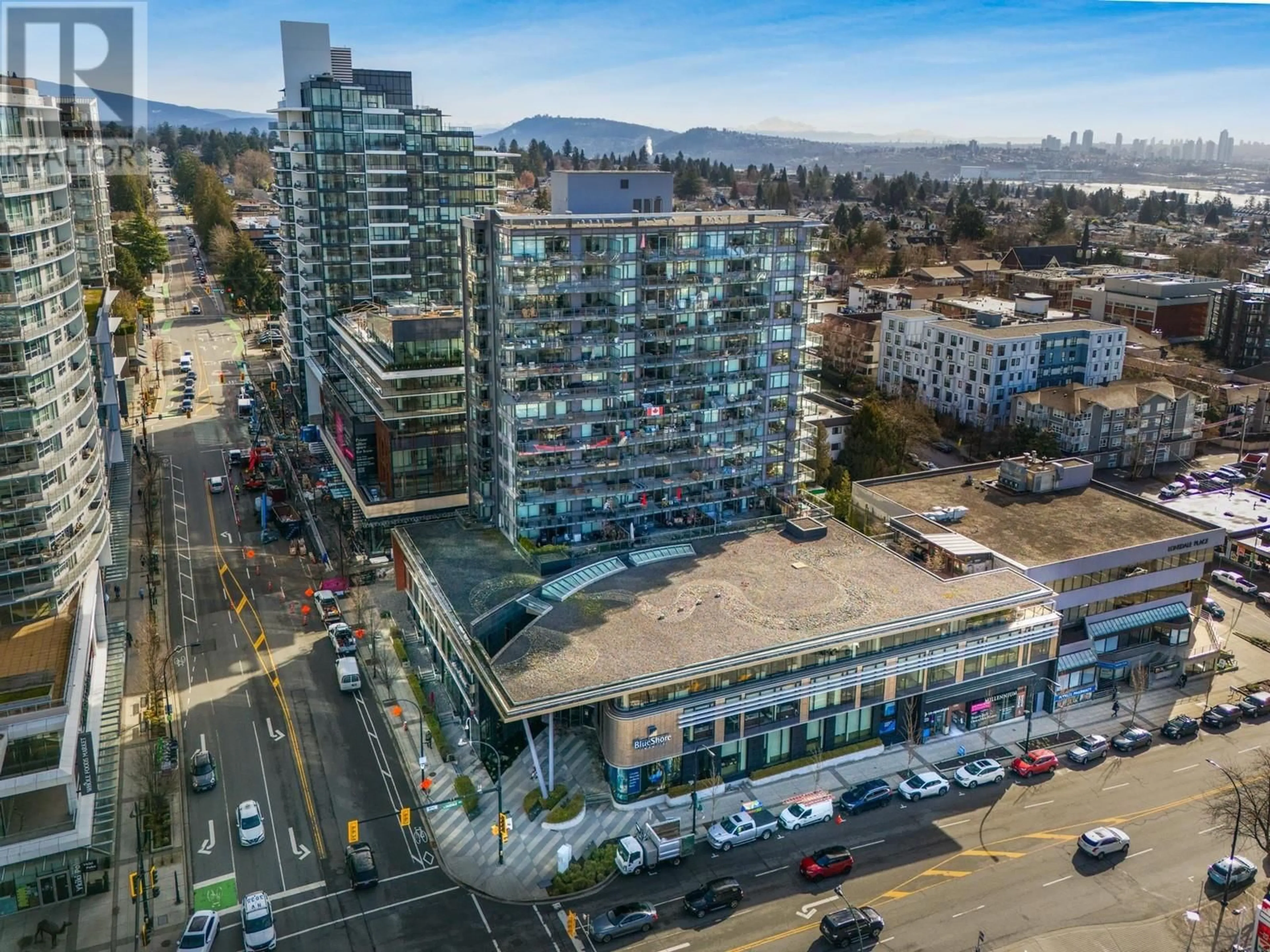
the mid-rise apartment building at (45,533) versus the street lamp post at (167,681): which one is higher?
the mid-rise apartment building at (45,533)

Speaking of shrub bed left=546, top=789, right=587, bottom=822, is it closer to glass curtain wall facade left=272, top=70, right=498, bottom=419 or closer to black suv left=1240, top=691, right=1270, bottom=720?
black suv left=1240, top=691, right=1270, bottom=720

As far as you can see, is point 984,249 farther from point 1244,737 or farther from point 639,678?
point 639,678

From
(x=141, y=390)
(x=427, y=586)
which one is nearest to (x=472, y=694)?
(x=427, y=586)

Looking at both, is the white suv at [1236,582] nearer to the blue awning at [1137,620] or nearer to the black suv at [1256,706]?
the blue awning at [1137,620]

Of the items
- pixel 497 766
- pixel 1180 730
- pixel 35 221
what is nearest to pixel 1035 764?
pixel 1180 730

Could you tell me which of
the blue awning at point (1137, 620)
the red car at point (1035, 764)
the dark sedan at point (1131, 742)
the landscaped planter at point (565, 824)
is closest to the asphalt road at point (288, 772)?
the landscaped planter at point (565, 824)

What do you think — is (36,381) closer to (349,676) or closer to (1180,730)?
(349,676)
